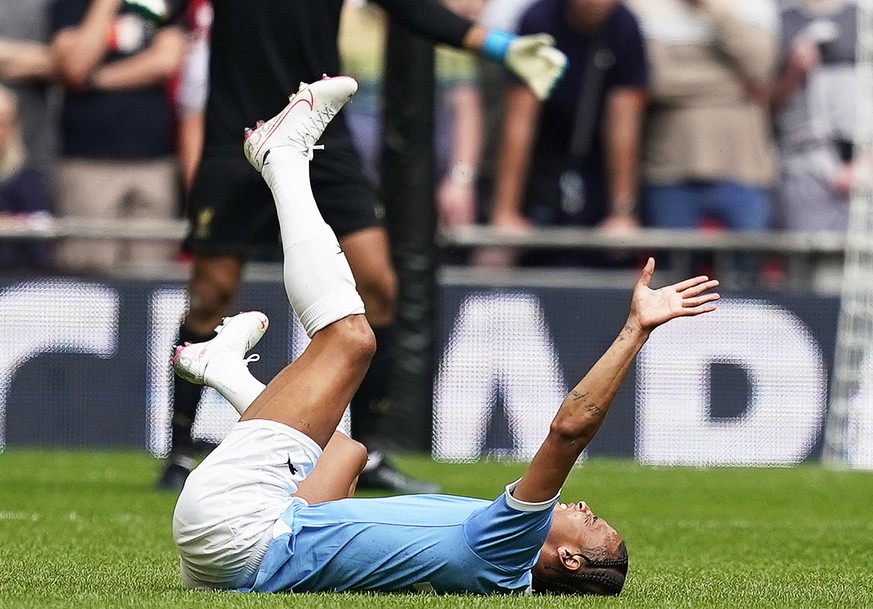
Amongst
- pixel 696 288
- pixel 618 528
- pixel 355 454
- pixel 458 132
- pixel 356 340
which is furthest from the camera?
pixel 458 132

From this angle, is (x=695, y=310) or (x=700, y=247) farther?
(x=700, y=247)

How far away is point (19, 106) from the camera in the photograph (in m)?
11.7

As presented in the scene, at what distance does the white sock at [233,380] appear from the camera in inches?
228

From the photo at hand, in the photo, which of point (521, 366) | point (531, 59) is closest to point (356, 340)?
point (531, 59)

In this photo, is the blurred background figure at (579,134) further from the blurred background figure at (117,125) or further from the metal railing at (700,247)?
the blurred background figure at (117,125)

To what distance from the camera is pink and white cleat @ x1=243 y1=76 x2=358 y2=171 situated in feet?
18.1

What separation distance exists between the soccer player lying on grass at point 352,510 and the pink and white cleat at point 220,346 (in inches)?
30.2

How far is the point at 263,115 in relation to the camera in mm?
8023

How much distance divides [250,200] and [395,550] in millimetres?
3465

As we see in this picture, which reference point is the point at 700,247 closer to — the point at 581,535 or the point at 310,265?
the point at 310,265

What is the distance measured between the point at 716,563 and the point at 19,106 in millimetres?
7104

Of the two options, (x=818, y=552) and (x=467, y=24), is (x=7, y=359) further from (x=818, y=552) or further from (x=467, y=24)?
(x=818, y=552)

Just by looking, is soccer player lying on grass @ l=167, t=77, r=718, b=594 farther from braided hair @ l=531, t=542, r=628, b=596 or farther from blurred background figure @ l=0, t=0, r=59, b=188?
blurred background figure @ l=0, t=0, r=59, b=188

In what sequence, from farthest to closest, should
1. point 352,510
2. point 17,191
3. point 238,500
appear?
point 17,191
point 352,510
point 238,500
